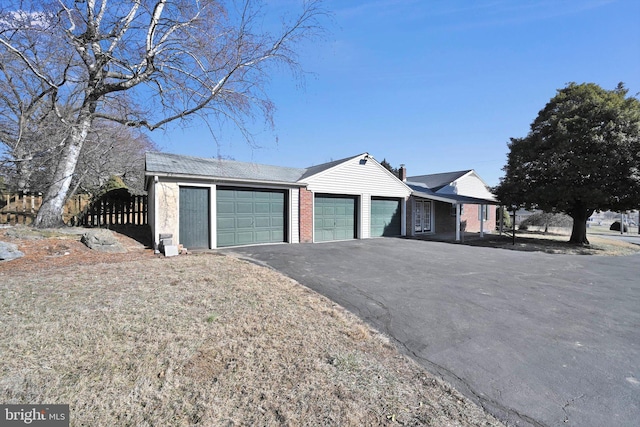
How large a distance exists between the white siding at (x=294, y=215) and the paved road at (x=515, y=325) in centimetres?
414

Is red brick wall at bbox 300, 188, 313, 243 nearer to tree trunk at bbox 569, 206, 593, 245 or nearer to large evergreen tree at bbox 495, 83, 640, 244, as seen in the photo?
large evergreen tree at bbox 495, 83, 640, 244

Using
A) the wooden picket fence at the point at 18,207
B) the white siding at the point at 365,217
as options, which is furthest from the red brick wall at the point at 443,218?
the wooden picket fence at the point at 18,207

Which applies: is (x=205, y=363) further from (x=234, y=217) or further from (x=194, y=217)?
(x=234, y=217)

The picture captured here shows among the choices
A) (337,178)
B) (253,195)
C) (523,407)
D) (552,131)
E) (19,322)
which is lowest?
(523,407)

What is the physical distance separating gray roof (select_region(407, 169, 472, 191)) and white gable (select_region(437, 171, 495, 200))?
0.94 ft

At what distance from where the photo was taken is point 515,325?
3.99m

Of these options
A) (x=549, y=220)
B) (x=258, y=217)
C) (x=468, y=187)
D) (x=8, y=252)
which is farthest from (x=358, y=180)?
(x=549, y=220)

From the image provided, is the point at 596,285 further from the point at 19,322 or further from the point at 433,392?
the point at 19,322

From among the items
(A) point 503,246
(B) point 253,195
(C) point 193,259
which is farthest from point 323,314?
(A) point 503,246

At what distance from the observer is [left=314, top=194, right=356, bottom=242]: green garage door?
13633mm

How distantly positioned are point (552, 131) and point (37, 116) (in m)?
23.0

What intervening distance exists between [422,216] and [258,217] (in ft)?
35.5

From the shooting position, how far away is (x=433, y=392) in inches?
99.5

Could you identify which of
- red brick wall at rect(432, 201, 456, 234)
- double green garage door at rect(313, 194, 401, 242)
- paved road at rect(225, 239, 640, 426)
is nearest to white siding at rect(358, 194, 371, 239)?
double green garage door at rect(313, 194, 401, 242)
